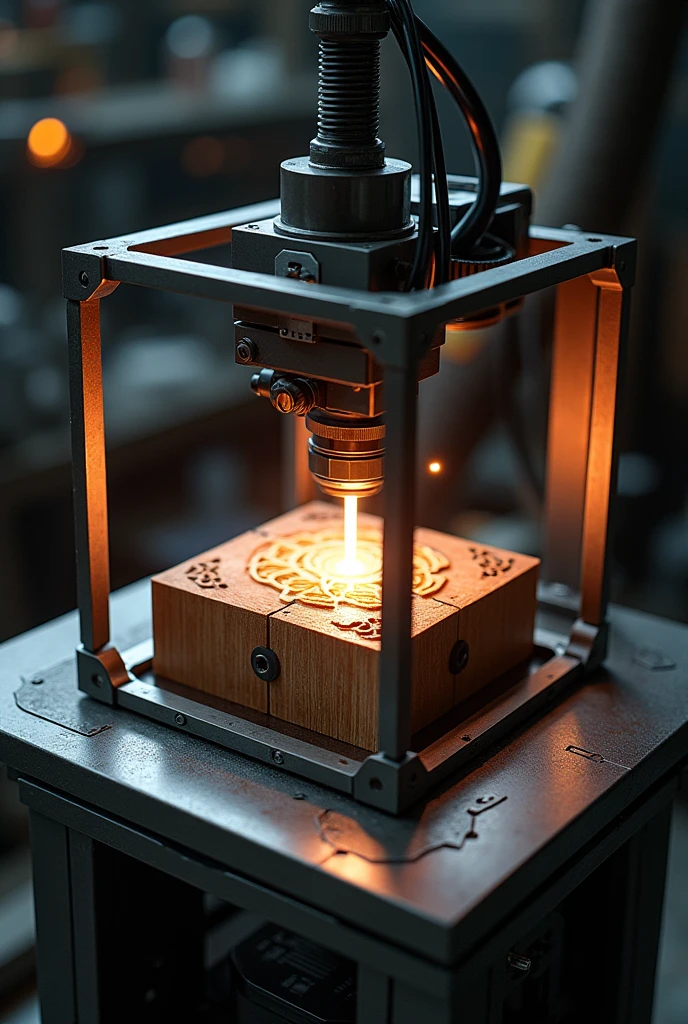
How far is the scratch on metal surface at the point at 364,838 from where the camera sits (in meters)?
0.82

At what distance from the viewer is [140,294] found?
7.97ft

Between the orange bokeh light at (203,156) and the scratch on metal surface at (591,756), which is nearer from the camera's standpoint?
the scratch on metal surface at (591,756)

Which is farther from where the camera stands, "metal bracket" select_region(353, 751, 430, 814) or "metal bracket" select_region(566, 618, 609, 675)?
"metal bracket" select_region(566, 618, 609, 675)

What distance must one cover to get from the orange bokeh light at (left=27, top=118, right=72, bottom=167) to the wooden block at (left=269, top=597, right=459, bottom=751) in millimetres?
1335

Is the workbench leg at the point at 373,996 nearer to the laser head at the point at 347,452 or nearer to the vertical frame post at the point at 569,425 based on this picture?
the laser head at the point at 347,452

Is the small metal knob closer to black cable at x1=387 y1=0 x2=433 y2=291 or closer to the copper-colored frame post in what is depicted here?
black cable at x1=387 y1=0 x2=433 y2=291

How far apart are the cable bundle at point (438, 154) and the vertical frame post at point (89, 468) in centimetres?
24

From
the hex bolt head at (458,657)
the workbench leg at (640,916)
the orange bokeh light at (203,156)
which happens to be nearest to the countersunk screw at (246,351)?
the hex bolt head at (458,657)

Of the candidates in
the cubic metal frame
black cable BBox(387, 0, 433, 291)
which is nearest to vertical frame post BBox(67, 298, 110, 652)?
the cubic metal frame

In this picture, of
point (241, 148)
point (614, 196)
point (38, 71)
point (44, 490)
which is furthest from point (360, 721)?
point (241, 148)

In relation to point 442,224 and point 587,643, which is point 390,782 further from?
point 442,224

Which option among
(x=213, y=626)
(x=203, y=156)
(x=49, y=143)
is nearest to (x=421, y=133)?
(x=213, y=626)

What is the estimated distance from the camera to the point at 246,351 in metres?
0.90

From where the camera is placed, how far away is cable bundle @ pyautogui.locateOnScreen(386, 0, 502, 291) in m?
0.85
